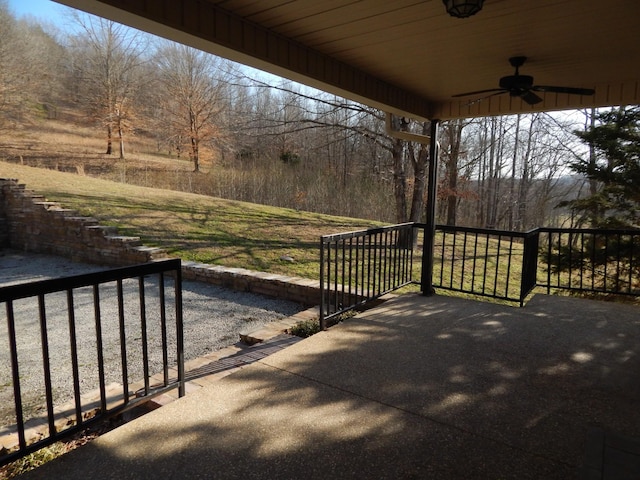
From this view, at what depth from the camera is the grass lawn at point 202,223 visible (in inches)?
284

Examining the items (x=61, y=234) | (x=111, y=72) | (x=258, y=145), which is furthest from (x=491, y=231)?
(x=111, y=72)

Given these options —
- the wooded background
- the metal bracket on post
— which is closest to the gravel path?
the metal bracket on post

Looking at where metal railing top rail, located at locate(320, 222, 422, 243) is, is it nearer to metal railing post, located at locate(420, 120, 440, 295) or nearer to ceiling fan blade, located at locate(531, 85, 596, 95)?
A: metal railing post, located at locate(420, 120, 440, 295)

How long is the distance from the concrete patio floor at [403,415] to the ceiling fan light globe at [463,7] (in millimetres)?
2109

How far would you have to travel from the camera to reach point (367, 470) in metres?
1.73

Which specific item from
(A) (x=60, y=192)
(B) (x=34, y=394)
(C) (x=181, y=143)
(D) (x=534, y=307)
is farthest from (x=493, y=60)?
(C) (x=181, y=143)

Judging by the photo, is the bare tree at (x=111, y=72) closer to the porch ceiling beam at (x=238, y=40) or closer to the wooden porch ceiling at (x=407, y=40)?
the porch ceiling beam at (x=238, y=40)

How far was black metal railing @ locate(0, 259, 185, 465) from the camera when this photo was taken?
1.74 meters

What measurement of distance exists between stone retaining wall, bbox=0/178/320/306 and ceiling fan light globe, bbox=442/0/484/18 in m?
3.65

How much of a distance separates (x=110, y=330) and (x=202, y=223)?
5263 mm

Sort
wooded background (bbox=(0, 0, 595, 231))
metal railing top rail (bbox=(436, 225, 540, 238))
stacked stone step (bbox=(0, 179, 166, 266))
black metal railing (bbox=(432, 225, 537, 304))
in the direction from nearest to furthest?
metal railing top rail (bbox=(436, 225, 540, 238))
black metal railing (bbox=(432, 225, 537, 304))
stacked stone step (bbox=(0, 179, 166, 266))
wooded background (bbox=(0, 0, 595, 231))

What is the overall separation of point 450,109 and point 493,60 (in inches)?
56.2

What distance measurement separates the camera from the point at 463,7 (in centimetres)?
207

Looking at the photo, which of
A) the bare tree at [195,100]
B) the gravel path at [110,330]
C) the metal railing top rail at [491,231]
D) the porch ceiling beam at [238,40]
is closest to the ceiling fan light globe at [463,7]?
the porch ceiling beam at [238,40]
